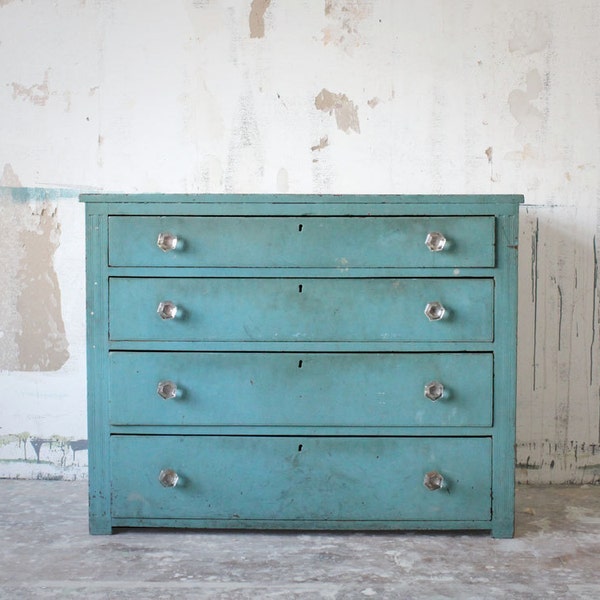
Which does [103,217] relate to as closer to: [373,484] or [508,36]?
[373,484]

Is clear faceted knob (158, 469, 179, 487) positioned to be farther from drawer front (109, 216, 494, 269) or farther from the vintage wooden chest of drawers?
drawer front (109, 216, 494, 269)

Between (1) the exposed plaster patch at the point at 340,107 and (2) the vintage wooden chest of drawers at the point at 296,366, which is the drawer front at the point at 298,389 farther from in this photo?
(1) the exposed plaster patch at the point at 340,107

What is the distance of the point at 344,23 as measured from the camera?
292cm

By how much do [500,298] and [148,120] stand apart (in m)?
1.73

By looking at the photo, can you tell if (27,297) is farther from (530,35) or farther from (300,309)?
(530,35)

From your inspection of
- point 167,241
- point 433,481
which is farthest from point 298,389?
point 167,241

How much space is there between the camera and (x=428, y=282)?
226 cm

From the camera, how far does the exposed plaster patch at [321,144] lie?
2943 mm

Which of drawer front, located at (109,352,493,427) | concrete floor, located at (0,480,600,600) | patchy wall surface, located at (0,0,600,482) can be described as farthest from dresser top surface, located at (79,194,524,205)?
concrete floor, located at (0,480,600,600)

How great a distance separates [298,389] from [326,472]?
0.30m

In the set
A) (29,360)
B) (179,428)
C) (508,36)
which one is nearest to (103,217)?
(179,428)

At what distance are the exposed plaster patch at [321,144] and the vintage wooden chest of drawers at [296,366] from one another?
775 mm

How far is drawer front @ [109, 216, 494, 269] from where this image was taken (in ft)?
7.39

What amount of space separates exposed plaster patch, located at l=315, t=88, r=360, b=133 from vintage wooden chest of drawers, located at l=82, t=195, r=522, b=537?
0.83 metres
